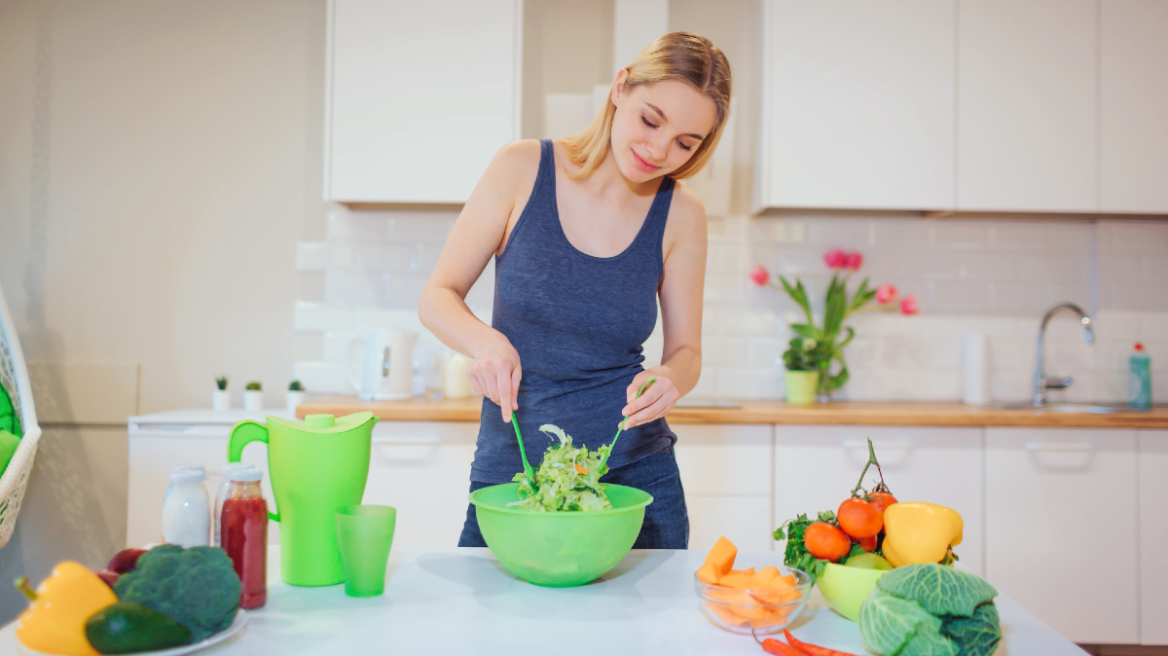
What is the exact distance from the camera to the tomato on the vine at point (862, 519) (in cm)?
86

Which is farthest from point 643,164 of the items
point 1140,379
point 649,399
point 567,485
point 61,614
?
point 1140,379

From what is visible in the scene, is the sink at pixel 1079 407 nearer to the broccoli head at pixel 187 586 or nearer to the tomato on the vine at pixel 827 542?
the tomato on the vine at pixel 827 542

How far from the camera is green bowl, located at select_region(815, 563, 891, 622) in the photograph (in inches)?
32.4

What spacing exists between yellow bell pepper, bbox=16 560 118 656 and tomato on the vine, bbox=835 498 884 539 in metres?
0.75

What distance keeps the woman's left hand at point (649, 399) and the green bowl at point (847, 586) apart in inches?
12.9

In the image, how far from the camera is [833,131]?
8.28ft

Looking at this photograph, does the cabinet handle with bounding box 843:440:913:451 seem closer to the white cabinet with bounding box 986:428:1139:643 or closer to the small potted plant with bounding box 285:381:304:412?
the white cabinet with bounding box 986:428:1139:643

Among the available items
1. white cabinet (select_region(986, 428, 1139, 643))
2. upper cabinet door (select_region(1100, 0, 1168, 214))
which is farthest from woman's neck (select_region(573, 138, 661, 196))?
upper cabinet door (select_region(1100, 0, 1168, 214))

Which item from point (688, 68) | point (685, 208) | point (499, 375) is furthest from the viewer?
point (685, 208)

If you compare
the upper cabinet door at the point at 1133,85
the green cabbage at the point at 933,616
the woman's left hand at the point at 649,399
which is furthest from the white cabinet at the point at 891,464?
the green cabbage at the point at 933,616

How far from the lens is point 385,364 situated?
2457 millimetres

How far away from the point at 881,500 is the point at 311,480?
675 mm

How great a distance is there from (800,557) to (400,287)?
2.19m

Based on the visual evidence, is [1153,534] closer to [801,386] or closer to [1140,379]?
[1140,379]
